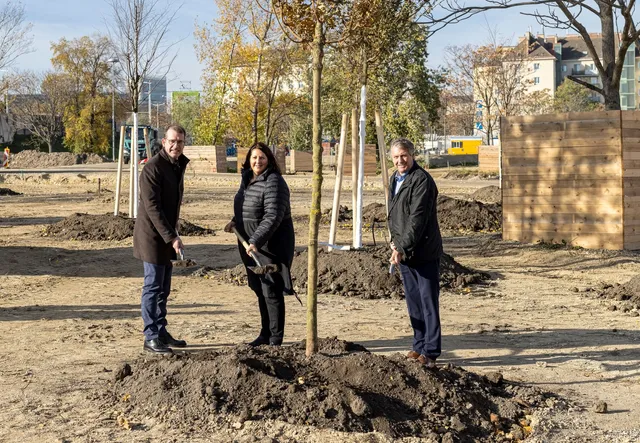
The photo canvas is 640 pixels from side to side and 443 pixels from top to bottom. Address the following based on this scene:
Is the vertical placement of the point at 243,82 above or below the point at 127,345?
above

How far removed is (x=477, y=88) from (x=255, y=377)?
171 ft

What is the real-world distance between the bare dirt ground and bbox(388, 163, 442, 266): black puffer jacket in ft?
3.73

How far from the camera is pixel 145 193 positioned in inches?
285

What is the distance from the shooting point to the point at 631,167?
555 inches

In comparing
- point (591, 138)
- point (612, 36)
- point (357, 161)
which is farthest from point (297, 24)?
point (612, 36)

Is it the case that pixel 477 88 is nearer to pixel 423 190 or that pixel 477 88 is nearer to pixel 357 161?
pixel 357 161

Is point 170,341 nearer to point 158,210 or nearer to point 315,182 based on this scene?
point 158,210

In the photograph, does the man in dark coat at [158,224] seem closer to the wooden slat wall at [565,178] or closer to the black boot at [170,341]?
the black boot at [170,341]

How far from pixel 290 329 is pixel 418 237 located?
2.55 m

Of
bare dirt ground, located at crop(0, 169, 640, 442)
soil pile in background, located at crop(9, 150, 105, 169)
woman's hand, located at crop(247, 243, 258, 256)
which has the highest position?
soil pile in background, located at crop(9, 150, 105, 169)

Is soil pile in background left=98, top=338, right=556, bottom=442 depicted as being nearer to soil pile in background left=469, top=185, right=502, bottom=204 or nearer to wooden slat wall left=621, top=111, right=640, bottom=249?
wooden slat wall left=621, top=111, right=640, bottom=249

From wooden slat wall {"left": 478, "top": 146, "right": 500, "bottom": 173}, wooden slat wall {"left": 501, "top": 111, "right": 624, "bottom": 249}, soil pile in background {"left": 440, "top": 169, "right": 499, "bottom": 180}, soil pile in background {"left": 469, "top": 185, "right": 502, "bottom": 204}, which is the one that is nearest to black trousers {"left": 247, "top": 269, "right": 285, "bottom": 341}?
wooden slat wall {"left": 501, "top": 111, "right": 624, "bottom": 249}

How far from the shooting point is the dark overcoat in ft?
23.6

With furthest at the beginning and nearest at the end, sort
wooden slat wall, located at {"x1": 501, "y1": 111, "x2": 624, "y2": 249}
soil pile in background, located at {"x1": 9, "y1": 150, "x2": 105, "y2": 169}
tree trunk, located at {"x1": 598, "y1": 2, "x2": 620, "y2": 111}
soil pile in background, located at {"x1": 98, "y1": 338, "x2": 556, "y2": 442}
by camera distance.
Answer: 1. soil pile in background, located at {"x1": 9, "y1": 150, "x2": 105, "y2": 169}
2. tree trunk, located at {"x1": 598, "y1": 2, "x2": 620, "y2": 111}
3. wooden slat wall, located at {"x1": 501, "y1": 111, "x2": 624, "y2": 249}
4. soil pile in background, located at {"x1": 98, "y1": 338, "x2": 556, "y2": 442}
